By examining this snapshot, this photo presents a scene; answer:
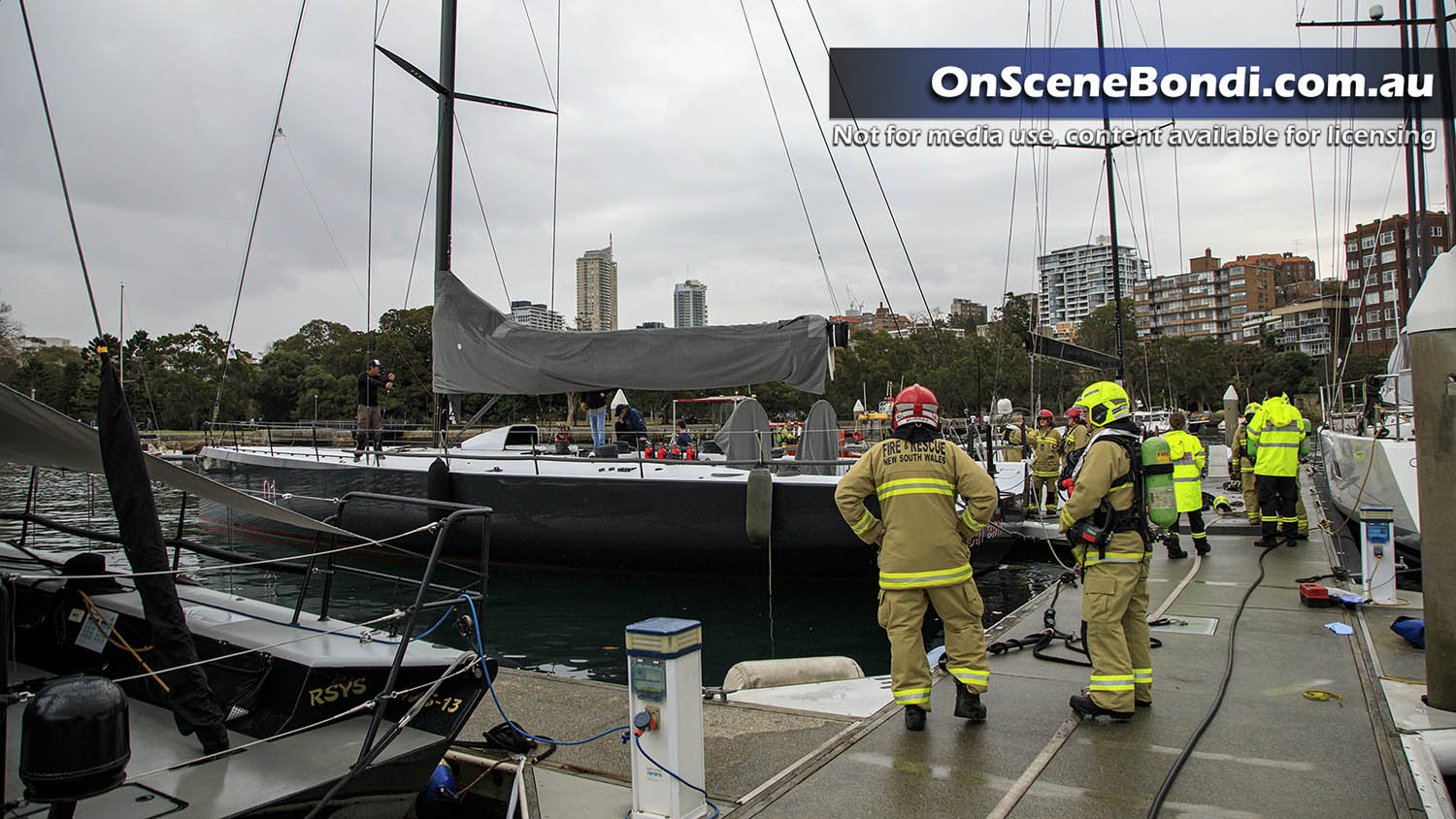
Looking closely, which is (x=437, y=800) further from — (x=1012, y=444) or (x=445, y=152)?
(x=1012, y=444)

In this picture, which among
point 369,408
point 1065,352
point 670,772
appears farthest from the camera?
point 1065,352

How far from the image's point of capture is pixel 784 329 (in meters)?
9.85

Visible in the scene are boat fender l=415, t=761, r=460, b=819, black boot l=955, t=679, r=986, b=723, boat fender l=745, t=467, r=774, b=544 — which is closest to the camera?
boat fender l=415, t=761, r=460, b=819

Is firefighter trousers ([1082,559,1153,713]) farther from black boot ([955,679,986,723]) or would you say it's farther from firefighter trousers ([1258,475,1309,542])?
firefighter trousers ([1258,475,1309,542])

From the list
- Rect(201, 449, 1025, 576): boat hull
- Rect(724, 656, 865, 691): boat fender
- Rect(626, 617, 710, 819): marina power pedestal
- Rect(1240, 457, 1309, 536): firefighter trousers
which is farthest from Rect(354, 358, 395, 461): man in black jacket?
Rect(1240, 457, 1309, 536): firefighter trousers

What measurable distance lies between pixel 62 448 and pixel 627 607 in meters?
6.66

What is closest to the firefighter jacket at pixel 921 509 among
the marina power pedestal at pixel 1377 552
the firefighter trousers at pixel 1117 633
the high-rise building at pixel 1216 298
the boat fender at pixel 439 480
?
the firefighter trousers at pixel 1117 633

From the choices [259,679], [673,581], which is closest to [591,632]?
[673,581]

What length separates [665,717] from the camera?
3395mm

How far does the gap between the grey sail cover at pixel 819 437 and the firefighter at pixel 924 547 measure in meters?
6.16

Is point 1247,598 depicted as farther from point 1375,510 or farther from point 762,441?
point 762,441

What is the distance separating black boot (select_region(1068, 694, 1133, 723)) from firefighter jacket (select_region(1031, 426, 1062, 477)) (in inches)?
361

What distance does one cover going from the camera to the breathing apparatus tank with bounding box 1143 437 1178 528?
515 cm

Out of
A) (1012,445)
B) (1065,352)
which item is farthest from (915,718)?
(1012,445)
